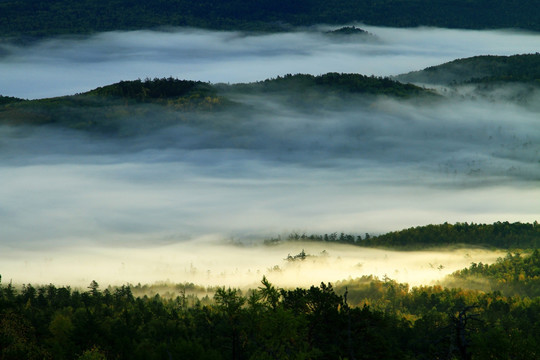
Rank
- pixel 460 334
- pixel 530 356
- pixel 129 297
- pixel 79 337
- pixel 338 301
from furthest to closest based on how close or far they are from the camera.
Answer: pixel 129 297
pixel 79 337
pixel 338 301
pixel 530 356
pixel 460 334

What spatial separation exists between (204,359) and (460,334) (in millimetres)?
18402

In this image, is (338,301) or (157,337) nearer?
(338,301)

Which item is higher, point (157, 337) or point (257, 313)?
point (257, 313)

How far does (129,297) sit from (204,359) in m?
139

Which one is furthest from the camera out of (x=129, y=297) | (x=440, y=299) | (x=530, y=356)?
(x=440, y=299)

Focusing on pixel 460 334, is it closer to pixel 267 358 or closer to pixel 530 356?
pixel 267 358

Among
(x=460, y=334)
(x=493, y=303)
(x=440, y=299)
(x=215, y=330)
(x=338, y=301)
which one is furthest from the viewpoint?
(x=440, y=299)

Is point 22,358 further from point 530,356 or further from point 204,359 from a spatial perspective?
point 530,356

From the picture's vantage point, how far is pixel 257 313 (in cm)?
5281

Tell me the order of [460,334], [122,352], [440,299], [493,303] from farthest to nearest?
[440,299] → [493,303] → [122,352] → [460,334]

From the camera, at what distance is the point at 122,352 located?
66.9 m

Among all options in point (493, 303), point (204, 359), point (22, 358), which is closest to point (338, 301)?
point (204, 359)

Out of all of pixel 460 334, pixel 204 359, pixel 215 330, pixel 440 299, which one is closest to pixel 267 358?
pixel 204 359

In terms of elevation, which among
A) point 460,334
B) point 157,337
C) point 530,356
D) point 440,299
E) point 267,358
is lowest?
point 440,299
